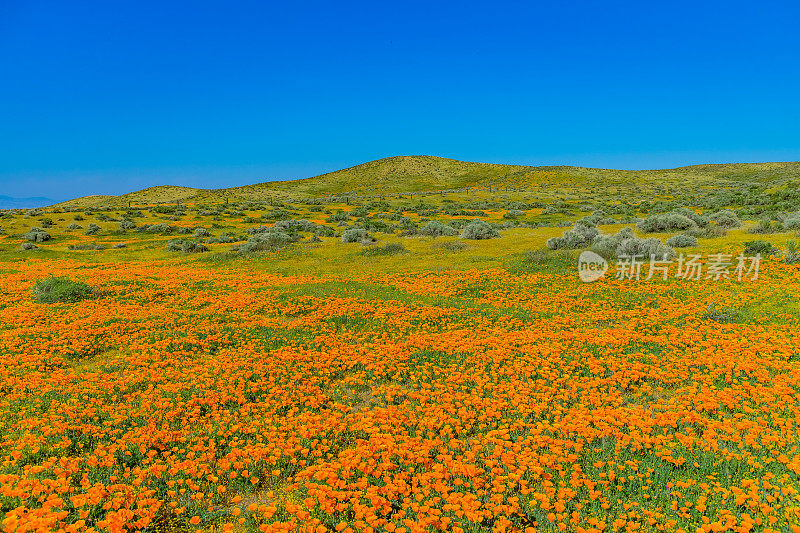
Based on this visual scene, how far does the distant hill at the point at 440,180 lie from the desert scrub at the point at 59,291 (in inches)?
3693

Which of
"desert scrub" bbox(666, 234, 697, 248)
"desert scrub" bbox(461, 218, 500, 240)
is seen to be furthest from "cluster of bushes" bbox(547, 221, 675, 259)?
"desert scrub" bbox(461, 218, 500, 240)

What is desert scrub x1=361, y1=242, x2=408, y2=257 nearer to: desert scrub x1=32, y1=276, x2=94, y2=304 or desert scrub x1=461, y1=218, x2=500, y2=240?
desert scrub x1=461, y1=218, x2=500, y2=240

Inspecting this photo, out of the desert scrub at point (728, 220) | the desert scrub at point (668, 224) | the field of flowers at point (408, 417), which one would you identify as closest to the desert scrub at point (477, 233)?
the desert scrub at point (668, 224)

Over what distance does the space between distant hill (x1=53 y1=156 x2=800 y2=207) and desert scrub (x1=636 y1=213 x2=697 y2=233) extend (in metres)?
75.6

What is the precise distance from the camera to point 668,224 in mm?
31609

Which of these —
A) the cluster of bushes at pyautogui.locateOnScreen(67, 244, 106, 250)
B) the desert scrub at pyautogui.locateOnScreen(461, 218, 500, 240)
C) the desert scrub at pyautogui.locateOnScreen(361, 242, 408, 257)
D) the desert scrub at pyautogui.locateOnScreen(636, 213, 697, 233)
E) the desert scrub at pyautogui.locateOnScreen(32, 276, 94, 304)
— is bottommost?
the desert scrub at pyautogui.locateOnScreen(32, 276, 94, 304)

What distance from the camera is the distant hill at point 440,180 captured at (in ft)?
375

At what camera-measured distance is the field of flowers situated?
521 centimetres

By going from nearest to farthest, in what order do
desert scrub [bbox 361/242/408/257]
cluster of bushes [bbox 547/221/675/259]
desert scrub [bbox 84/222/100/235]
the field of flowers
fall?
the field of flowers, cluster of bushes [bbox 547/221/675/259], desert scrub [bbox 361/242/408/257], desert scrub [bbox 84/222/100/235]

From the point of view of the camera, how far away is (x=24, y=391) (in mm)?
8789

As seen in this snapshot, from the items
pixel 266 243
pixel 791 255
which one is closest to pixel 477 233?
pixel 266 243

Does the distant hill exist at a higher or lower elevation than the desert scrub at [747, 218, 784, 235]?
higher

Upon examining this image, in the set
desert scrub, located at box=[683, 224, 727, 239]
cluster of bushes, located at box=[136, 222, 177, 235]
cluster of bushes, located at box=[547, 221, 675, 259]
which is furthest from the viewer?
cluster of bushes, located at box=[136, 222, 177, 235]

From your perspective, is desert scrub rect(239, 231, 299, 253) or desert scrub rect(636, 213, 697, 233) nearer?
desert scrub rect(636, 213, 697, 233)
